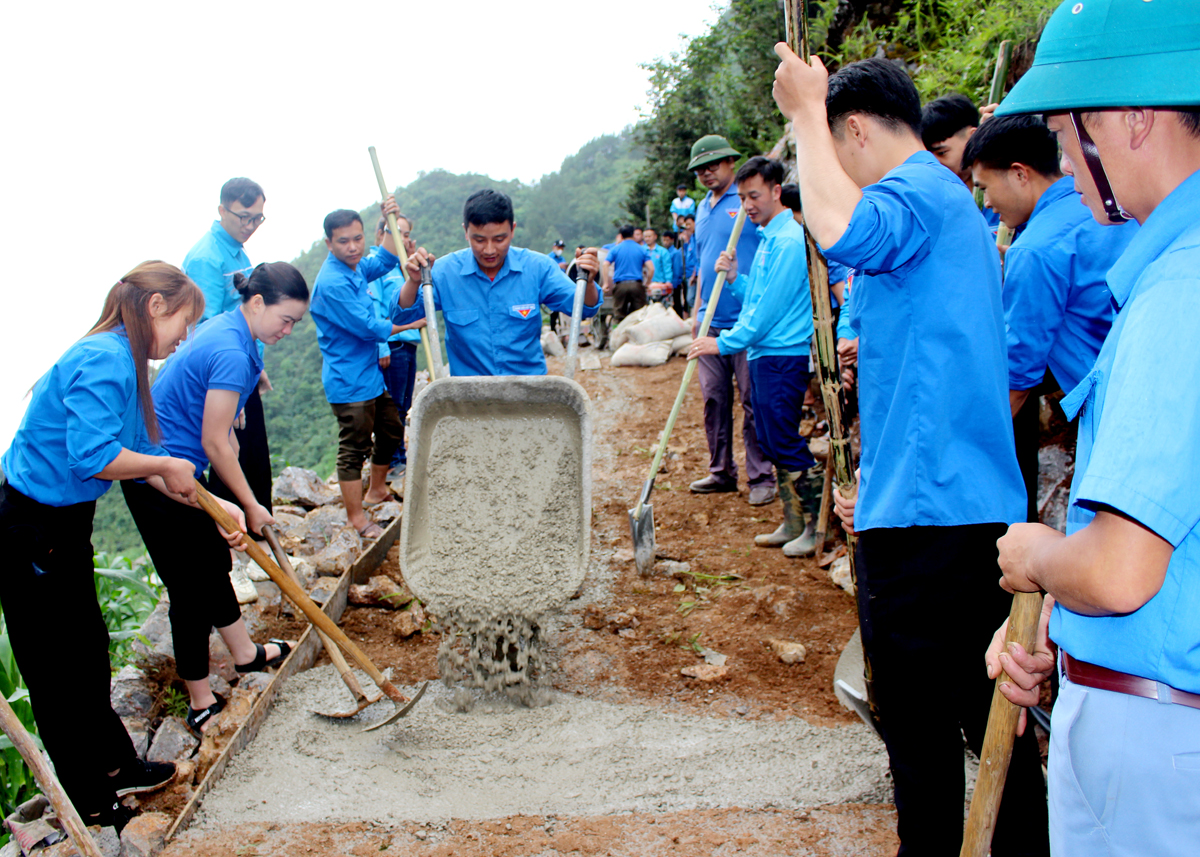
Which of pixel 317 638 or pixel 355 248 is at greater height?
pixel 355 248

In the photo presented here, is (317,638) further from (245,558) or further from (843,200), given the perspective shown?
(843,200)

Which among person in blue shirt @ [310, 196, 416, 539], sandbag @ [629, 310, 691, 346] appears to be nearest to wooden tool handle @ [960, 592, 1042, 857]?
person in blue shirt @ [310, 196, 416, 539]

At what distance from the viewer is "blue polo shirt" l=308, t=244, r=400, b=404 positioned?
15.1 feet

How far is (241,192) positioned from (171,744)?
110 inches

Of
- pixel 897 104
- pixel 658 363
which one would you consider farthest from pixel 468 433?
pixel 658 363

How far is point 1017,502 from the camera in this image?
1.71 meters

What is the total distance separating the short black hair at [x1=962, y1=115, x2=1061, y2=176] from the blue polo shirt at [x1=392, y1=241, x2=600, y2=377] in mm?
2047

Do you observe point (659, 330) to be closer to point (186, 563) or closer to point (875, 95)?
A: point (186, 563)

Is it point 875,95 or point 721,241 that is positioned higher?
point 875,95

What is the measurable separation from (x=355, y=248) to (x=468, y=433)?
5.88 ft

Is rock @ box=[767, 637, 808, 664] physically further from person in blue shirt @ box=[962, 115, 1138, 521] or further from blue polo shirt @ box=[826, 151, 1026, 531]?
blue polo shirt @ box=[826, 151, 1026, 531]

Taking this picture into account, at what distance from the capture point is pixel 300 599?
2832 millimetres

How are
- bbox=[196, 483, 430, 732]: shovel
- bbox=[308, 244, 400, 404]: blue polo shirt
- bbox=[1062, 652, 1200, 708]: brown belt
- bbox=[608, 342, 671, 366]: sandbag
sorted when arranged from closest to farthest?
1. bbox=[1062, 652, 1200, 708]: brown belt
2. bbox=[196, 483, 430, 732]: shovel
3. bbox=[308, 244, 400, 404]: blue polo shirt
4. bbox=[608, 342, 671, 366]: sandbag

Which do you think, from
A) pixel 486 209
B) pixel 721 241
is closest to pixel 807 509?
pixel 721 241
